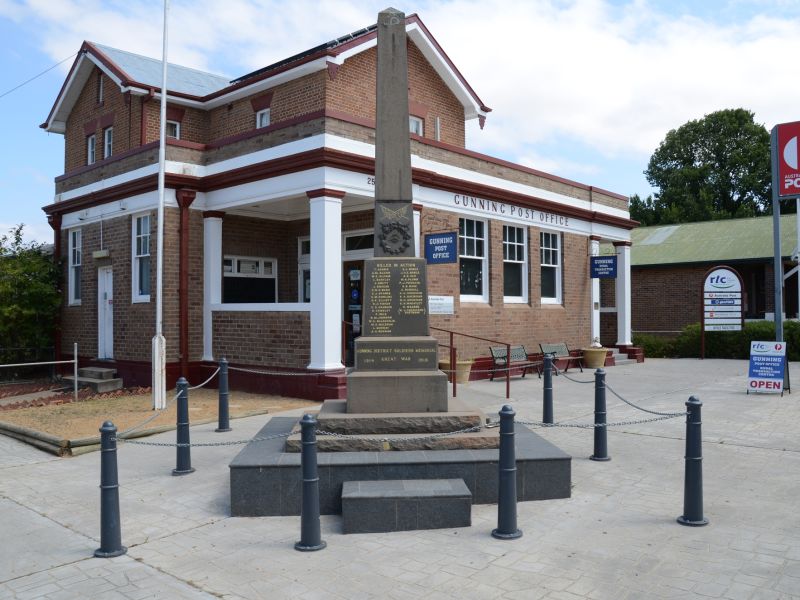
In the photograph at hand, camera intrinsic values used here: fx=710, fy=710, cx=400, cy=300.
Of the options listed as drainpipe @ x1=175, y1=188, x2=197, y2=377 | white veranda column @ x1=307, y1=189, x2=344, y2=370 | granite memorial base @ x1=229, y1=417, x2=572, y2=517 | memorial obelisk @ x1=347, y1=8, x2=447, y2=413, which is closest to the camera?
granite memorial base @ x1=229, y1=417, x2=572, y2=517

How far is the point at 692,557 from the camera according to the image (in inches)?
197

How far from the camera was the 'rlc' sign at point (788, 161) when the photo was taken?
45.4 ft

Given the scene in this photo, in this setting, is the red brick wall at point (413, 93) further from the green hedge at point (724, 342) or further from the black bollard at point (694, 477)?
the black bollard at point (694, 477)

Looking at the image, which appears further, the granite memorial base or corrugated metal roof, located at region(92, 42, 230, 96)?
corrugated metal roof, located at region(92, 42, 230, 96)

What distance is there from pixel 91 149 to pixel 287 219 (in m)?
7.38

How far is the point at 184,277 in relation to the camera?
14.8 meters

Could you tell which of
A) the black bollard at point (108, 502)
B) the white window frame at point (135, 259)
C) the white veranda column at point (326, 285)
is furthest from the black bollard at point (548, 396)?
the white window frame at point (135, 259)

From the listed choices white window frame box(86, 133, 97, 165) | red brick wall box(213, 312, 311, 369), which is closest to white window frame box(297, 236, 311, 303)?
red brick wall box(213, 312, 311, 369)

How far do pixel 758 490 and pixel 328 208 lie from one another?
27.5 feet

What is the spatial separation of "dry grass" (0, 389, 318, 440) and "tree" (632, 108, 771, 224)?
42559 mm

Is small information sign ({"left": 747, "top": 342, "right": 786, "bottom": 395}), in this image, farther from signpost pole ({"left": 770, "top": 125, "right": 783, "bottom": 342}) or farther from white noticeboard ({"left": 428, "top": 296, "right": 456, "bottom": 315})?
white noticeboard ({"left": 428, "top": 296, "right": 456, "bottom": 315})

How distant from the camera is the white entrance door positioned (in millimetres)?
16969

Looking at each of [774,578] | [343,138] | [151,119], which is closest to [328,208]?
[343,138]

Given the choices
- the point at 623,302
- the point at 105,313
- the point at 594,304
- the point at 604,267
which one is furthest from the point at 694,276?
the point at 105,313
